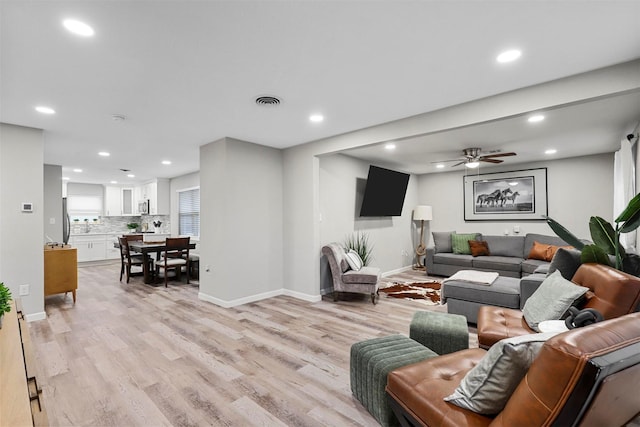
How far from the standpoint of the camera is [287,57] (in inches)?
88.3

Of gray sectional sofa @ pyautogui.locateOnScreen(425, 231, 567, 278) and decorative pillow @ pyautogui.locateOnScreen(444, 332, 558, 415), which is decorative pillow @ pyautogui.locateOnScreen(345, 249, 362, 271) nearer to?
gray sectional sofa @ pyautogui.locateOnScreen(425, 231, 567, 278)

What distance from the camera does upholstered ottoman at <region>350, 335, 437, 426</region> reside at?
182 centimetres

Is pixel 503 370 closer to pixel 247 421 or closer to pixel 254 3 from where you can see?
pixel 247 421

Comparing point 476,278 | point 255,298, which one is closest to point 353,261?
point 255,298

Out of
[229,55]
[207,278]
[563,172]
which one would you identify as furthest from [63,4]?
[563,172]

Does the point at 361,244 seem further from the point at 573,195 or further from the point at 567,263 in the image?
the point at 573,195

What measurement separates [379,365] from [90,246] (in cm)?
950

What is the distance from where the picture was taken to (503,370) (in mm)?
1156

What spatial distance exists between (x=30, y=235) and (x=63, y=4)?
3382 millimetres

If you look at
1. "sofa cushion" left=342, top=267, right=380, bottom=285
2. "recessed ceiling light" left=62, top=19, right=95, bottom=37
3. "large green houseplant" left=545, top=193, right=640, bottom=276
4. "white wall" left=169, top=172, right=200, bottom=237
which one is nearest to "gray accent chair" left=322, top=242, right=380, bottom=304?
"sofa cushion" left=342, top=267, right=380, bottom=285

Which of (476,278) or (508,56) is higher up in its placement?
(508,56)

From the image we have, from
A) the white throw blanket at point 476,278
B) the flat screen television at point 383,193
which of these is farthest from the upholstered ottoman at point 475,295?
the flat screen television at point 383,193

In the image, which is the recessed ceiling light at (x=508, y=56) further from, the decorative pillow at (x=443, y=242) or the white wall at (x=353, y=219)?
the decorative pillow at (x=443, y=242)

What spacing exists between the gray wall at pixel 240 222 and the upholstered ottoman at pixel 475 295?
2.66 meters
